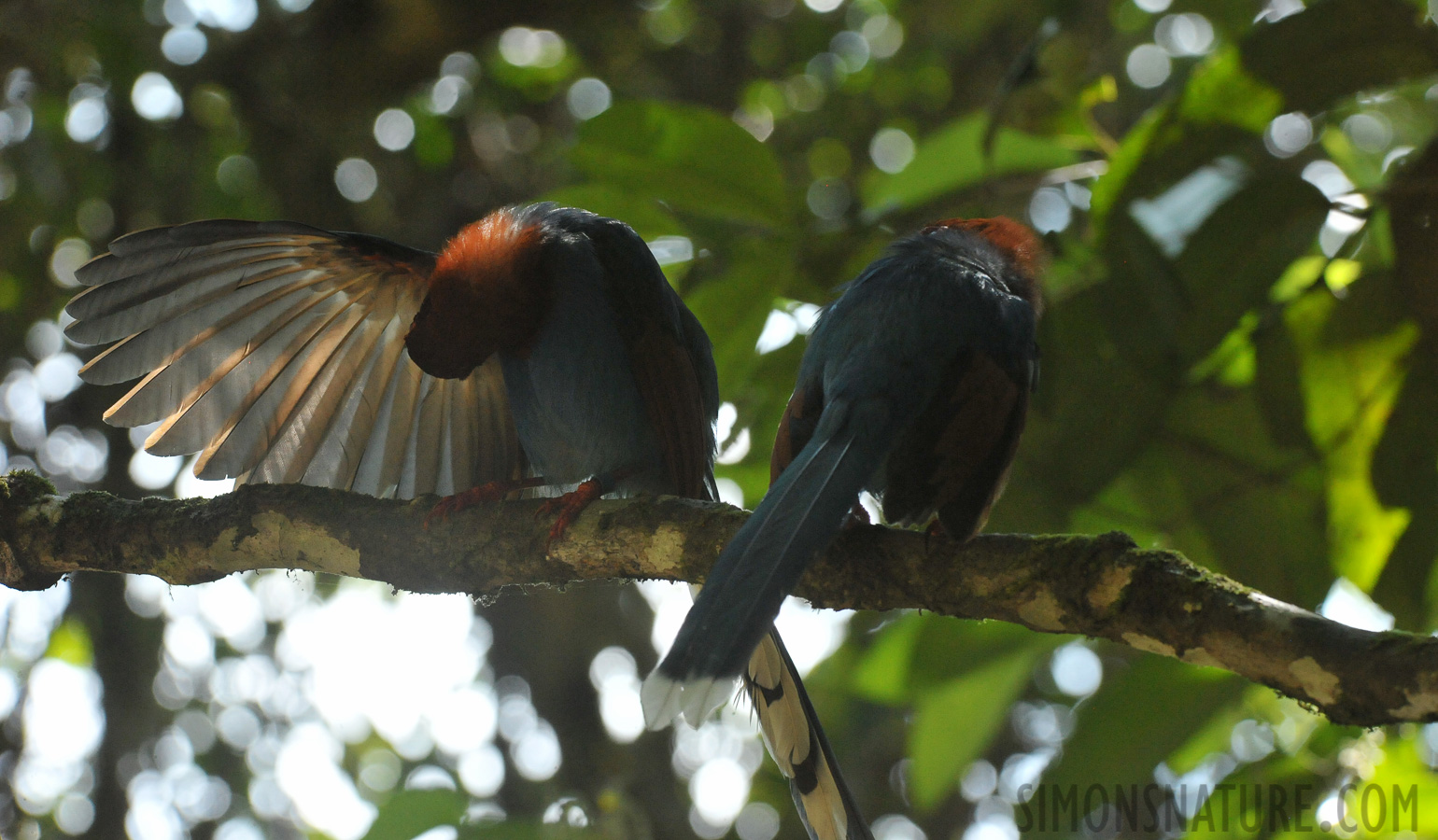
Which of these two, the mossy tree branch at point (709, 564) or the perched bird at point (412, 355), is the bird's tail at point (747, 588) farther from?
the perched bird at point (412, 355)

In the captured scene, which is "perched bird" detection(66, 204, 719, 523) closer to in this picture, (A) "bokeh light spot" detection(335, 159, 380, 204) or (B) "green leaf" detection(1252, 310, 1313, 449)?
(B) "green leaf" detection(1252, 310, 1313, 449)

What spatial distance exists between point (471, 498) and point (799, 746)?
1004mm

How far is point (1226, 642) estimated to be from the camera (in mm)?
Result: 1528

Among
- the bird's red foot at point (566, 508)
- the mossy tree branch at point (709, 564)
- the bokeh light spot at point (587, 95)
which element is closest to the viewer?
the mossy tree branch at point (709, 564)

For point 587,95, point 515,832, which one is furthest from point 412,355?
point 587,95

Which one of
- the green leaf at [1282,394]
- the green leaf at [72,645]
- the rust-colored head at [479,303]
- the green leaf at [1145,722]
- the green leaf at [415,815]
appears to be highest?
the rust-colored head at [479,303]

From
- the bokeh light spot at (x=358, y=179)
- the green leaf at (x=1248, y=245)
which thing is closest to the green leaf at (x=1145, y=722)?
the green leaf at (x=1248, y=245)

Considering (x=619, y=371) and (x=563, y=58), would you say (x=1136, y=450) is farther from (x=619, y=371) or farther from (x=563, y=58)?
(x=563, y=58)

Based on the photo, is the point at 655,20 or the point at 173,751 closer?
the point at 173,751

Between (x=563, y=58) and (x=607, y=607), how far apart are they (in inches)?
122

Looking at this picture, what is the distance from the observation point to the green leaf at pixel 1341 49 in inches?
103

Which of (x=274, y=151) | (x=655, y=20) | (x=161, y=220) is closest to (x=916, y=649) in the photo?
(x=274, y=151)

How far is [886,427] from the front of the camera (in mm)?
2066

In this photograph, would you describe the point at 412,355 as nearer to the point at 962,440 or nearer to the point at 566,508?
the point at 566,508
